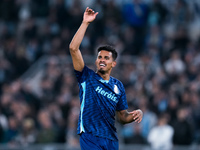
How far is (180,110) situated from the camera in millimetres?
11805

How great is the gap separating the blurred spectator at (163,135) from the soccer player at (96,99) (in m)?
4.96

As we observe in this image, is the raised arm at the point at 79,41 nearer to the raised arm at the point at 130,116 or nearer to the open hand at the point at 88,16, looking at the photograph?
the open hand at the point at 88,16

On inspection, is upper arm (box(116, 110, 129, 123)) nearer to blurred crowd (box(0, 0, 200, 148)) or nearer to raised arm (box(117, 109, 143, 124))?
raised arm (box(117, 109, 143, 124))

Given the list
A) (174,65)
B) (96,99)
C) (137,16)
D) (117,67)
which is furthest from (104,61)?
(137,16)

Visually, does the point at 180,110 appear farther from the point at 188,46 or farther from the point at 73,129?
the point at 188,46

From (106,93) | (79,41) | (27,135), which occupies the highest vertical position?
(79,41)

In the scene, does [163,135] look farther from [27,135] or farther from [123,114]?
[123,114]

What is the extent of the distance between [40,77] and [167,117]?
5394 mm

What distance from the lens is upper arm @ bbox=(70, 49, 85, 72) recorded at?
6.68 m

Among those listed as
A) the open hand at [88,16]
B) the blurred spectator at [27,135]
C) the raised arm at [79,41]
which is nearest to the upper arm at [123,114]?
the raised arm at [79,41]

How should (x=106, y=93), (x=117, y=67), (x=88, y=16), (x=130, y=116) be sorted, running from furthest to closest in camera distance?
1. (x=117, y=67)
2. (x=130, y=116)
3. (x=106, y=93)
4. (x=88, y=16)

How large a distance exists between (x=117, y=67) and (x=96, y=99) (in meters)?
8.13

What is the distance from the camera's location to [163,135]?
39.3 feet

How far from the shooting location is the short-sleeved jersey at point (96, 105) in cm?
680
